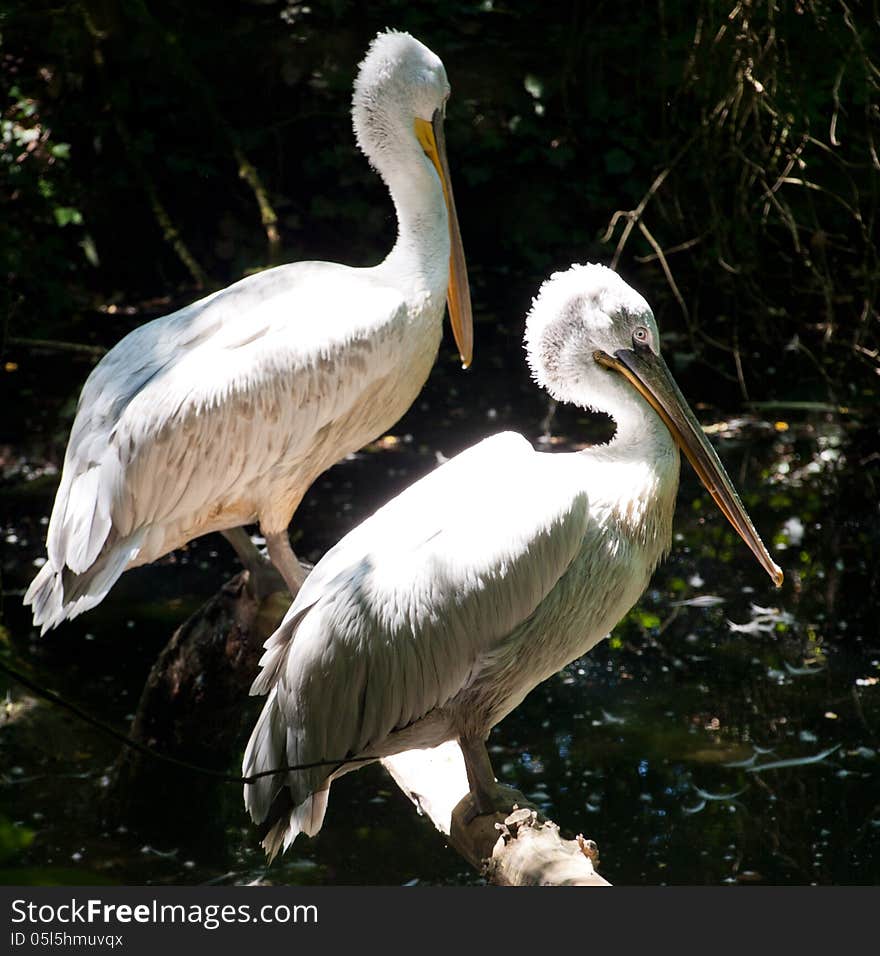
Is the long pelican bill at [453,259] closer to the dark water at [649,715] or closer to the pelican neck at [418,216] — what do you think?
the pelican neck at [418,216]

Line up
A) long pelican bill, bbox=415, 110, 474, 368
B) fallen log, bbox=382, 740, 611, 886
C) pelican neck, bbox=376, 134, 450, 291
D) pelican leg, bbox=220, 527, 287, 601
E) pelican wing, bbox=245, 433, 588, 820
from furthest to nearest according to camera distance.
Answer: long pelican bill, bbox=415, 110, 474, 368, pelican neck, bbox=376, 134, 450, 291, pelican leg, bbox=220, 527, 287, 601, pelican wing, bbox=245, 433, 588, 820, fallen log, bbox=382, 740, 611, 886

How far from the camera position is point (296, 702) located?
9.05ft

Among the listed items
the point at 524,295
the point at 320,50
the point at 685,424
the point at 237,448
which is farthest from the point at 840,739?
the point at 320,50

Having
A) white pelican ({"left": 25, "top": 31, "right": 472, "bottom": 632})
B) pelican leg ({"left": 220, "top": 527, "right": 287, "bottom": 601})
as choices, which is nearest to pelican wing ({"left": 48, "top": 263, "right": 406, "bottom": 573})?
white pelican ({"left": 25, "top": 31, "right": 472, "bottom": 632})

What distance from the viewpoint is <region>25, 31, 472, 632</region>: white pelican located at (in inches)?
144

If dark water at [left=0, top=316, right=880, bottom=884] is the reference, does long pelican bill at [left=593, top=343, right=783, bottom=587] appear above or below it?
above

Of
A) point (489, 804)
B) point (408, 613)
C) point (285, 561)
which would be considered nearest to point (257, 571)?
point (285, 561)

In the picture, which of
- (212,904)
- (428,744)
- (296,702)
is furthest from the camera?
(428,744)

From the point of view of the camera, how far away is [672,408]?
303 cm

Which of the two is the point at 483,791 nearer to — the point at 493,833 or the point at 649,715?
the point at 493,833

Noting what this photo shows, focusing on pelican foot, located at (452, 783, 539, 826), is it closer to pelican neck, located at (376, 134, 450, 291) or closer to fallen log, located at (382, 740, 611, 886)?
fallen log, located at (382, 740, 611, 886)

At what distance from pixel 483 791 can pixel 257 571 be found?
128 centimetres

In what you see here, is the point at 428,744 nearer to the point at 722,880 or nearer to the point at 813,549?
the point at 722,880

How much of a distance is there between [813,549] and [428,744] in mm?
3195
